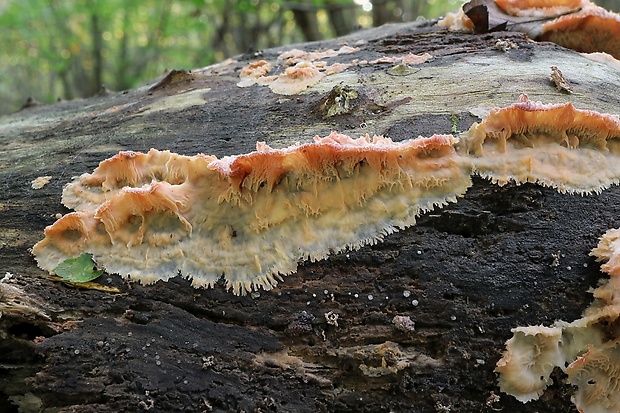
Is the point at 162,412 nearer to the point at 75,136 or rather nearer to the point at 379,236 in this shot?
the point at 379,236

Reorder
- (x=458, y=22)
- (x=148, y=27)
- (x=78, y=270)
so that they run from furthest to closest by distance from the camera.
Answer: (x=148, y=27)
(x=458, y=22)
(x=78, y=270)

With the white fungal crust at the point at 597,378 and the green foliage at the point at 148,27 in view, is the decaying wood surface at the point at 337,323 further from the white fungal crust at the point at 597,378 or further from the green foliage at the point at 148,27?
the green foliage at the point at 148,27

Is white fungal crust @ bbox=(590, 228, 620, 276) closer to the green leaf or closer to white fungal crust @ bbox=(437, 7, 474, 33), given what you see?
white fungal crust @ bbox=(437, 7, 474, 33)

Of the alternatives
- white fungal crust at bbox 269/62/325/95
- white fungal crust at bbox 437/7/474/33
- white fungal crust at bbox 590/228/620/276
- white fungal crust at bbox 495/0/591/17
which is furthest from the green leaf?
white fungal crust at bbox 495/0/591/17

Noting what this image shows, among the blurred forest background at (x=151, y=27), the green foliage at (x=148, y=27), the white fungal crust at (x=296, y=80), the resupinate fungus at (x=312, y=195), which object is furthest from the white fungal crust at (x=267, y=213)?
the green foliage at (x=148, y=27)

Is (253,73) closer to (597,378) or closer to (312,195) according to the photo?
(312,195)

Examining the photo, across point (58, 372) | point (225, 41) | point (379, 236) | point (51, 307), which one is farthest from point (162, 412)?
point (225, 41)

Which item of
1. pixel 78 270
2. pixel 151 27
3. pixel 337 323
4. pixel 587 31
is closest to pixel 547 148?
pixel 337 323

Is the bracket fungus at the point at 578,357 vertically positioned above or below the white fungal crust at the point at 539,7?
below
